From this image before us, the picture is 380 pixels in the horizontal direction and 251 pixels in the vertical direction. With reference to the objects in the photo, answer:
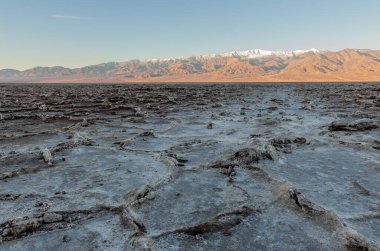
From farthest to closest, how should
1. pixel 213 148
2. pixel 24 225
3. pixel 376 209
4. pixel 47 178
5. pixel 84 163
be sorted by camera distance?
1. pixel 213 148
2. pixel 84 163
3. pixel 47 178
4. pixel 376 209
5. pixel 24 225

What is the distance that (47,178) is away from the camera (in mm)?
2840

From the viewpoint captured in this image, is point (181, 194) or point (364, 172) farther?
point (364, 172)

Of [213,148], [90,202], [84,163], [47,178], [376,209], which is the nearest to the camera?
[376,209]

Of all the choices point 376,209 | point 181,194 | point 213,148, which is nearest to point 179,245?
point 181,194

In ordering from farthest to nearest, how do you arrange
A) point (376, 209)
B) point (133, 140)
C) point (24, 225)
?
point (133, 140), point (376, 209), point (24, 225)

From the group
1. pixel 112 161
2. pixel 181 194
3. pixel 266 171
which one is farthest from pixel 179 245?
pixel 112 161

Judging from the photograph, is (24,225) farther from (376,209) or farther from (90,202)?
(376,209)

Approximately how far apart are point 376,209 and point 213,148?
198 cm

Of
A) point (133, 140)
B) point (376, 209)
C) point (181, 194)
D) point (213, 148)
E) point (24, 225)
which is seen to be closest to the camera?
point (24, 225)

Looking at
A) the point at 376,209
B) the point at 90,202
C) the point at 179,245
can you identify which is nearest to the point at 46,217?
the point at 90,202

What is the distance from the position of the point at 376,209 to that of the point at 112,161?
2140 millimetres

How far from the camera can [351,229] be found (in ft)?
6.07

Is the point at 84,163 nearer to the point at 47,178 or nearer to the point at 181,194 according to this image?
the point at 47,178

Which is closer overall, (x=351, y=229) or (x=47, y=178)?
(x=351, y=229)
